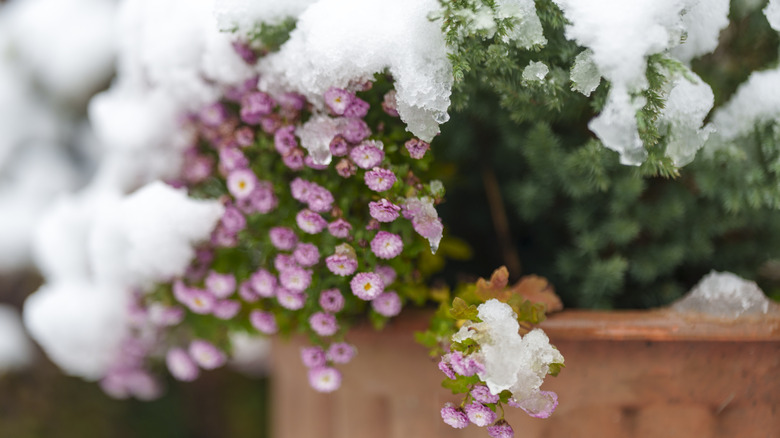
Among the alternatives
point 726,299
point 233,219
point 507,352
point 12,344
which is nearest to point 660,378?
point 726,299

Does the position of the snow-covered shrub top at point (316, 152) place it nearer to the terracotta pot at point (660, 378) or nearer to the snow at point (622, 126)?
the snow at point (622, 126)

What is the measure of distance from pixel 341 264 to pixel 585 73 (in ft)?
1.02

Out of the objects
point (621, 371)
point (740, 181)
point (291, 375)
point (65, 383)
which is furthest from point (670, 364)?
point (65, 383)

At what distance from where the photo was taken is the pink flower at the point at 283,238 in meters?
0.67

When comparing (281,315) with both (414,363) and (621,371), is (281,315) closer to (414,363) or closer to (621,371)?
(414,363)

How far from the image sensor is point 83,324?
0.84 m

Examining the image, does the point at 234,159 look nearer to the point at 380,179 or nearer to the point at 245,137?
the point at 245,137

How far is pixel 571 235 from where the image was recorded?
900 millimetres

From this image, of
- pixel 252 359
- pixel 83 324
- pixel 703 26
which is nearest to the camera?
pixel 703 26

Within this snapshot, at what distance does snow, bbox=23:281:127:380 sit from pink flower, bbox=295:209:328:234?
0.37 meters

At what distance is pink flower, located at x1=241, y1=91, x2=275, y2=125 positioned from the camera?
676 millimetres

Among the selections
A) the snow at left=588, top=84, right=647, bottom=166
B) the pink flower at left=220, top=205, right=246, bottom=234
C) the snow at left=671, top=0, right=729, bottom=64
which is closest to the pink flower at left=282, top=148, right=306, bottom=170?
the pink flower at left=220, top=205, right=246, bottom=234

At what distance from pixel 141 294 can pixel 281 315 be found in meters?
0.24

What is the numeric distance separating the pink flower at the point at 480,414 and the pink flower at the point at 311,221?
246mm
